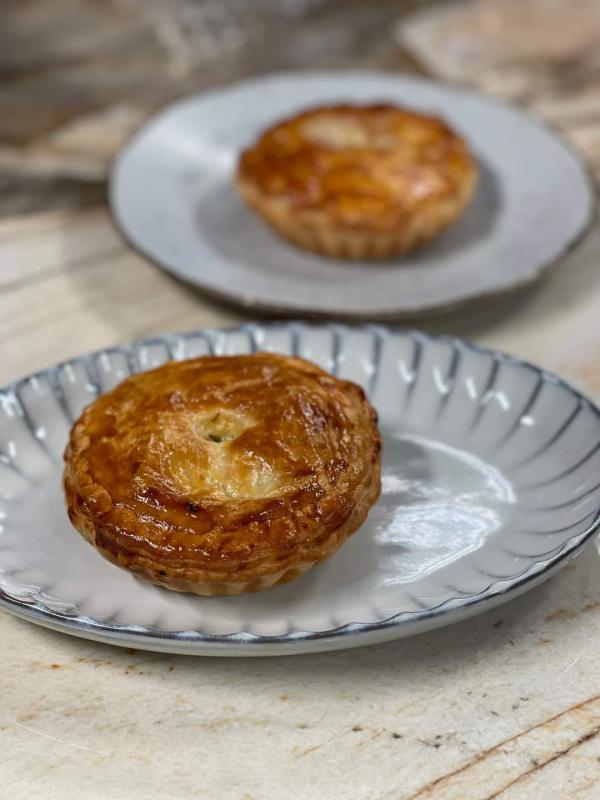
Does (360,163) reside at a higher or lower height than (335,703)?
higher

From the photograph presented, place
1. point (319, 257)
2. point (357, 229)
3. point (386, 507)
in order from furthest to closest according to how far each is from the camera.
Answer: point (319, 257) → point (357, 229) → point (386, 507)

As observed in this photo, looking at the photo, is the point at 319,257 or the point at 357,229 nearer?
the point at 357,229

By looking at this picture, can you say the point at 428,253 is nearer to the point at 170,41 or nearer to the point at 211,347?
the point at 211,347

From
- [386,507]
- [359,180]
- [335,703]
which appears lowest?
[335,703]

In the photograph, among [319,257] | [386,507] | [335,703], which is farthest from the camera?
[319,257]

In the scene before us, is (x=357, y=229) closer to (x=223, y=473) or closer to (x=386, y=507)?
(x=386, y=507)

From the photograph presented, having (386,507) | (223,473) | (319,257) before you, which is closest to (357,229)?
(319,257)

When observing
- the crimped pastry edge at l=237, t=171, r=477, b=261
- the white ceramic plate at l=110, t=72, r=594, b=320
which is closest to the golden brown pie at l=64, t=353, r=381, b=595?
the white ceramic plate at l=110, t=72, r=594, b=320
